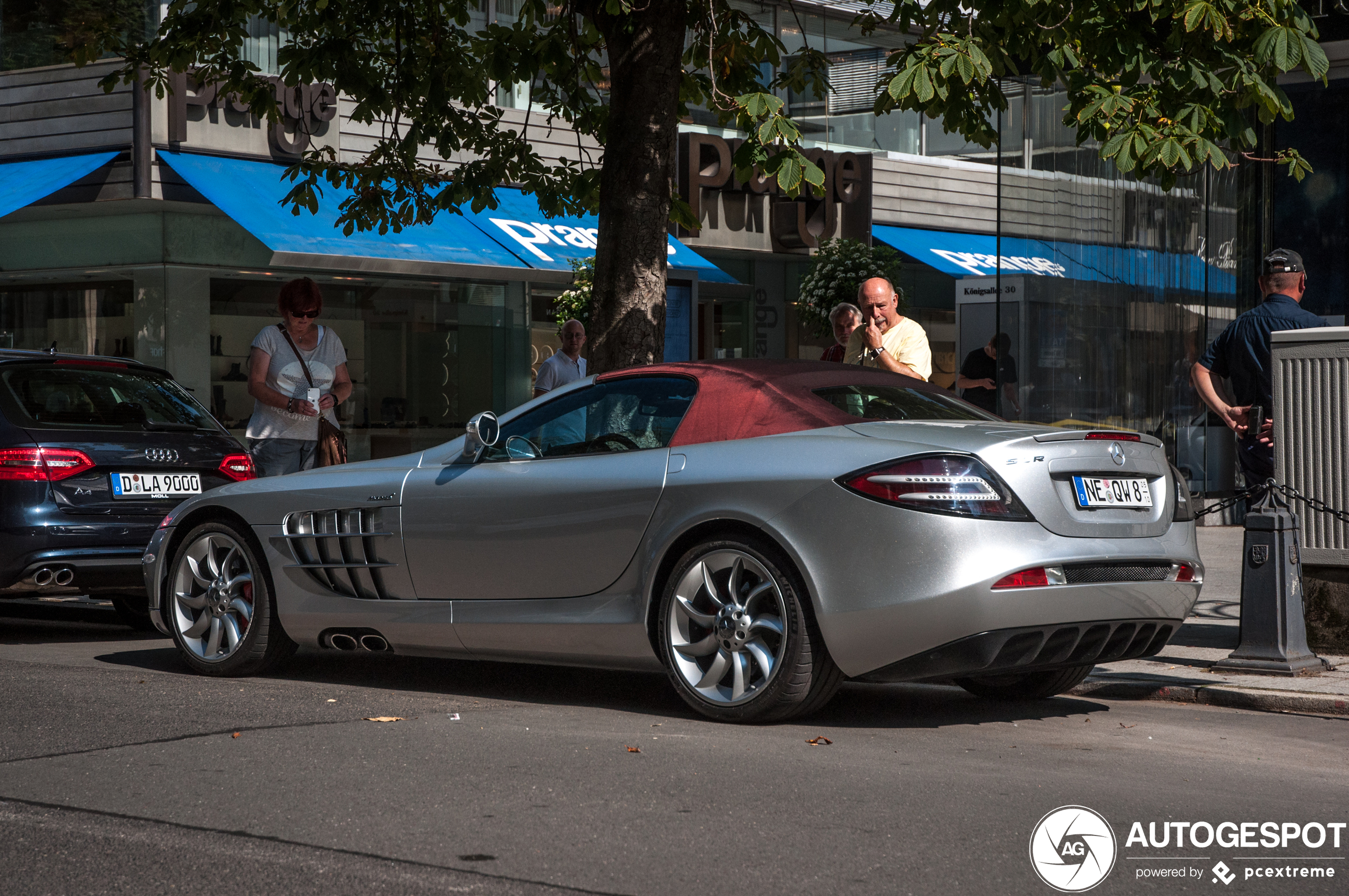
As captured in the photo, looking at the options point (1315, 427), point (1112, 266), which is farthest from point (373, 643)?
point (1112, 266)

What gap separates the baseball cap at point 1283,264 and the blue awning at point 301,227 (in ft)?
29.4

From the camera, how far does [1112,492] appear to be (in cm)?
591

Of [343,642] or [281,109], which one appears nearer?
[343,642]

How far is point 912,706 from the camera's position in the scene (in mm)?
6719

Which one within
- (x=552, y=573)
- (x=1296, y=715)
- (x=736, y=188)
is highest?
(x=736, y=188)

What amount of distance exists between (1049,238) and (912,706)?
6734 mm

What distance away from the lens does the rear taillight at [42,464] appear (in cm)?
853

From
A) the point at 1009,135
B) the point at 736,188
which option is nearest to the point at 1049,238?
the point at 1009,135

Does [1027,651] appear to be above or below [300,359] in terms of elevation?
below

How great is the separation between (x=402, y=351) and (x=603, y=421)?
12.8m

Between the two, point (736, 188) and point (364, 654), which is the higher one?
point (736, 188)

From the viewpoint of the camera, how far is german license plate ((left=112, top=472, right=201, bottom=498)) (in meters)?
8.84

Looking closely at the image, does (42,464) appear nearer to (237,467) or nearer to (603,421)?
(237,467)

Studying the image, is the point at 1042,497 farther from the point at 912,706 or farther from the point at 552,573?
the point at 552,573
